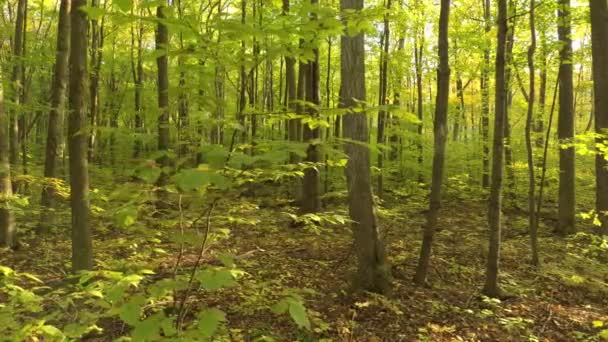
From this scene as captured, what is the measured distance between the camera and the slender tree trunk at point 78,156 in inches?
184

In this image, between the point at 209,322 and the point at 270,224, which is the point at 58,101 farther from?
the point at 209,322

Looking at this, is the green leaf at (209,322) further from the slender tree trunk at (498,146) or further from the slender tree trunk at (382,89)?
the slender tree trunk at (382,89)

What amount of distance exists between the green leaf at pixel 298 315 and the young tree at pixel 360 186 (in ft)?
12.6

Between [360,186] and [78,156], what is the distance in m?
3.59

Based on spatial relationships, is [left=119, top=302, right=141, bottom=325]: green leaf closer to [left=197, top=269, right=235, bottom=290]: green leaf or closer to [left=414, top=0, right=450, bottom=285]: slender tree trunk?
[left=197, top=269, right=235, bottom=290]: green leaf

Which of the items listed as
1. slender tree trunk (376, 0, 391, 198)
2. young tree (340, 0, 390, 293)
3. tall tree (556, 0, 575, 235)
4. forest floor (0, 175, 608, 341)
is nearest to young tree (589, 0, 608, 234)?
forest floor (0, 175, 608, 341)

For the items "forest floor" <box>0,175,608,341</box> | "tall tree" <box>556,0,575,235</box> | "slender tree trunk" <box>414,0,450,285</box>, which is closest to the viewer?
"forest floor" <box>0,175,608,341</box>

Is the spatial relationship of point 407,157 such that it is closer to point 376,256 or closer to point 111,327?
point 376,256

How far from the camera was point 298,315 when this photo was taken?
6.35 feet

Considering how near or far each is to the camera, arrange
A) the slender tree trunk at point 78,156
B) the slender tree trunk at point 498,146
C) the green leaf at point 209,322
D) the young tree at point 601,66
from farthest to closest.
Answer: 1. the young tree at point 601,66
2. the slender tree trunk at point 498,146
3. the slender tree trunk at point 78,156
4. the green leaf at point 209,322

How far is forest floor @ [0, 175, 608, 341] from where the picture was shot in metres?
5.07

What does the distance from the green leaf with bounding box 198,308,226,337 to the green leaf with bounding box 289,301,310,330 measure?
12.5 inches

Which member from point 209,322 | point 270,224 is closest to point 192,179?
point 209,322

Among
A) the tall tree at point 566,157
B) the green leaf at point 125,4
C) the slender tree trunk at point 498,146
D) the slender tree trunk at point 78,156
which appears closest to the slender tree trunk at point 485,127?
the tall tree at point 566,157
